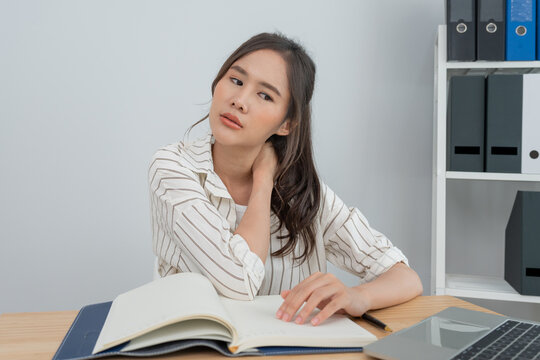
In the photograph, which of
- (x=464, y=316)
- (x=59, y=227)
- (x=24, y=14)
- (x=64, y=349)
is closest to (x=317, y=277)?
(x=464, y=316)

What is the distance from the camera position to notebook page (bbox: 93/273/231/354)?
57cm

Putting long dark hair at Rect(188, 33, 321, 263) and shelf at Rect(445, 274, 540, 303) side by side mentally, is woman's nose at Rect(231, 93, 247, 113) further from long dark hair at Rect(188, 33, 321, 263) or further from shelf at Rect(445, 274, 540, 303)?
shelf at Rect(445, 274, 540, 303)

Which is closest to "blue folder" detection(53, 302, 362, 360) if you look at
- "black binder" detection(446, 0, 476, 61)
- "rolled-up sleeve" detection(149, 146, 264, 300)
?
"rolled-up sleeve" detection(149, 146, 264, 300)

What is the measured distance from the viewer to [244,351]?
0.58m

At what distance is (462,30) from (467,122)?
296 millimetres

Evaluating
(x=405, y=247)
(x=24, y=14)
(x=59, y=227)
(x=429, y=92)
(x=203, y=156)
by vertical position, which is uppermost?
(x=24, y=14)

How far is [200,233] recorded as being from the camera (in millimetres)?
920

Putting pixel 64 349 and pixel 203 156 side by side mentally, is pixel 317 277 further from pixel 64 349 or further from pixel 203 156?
pixel 203 156

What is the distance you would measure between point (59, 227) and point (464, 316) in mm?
1618

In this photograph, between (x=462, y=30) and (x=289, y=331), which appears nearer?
(x=289, y=331)

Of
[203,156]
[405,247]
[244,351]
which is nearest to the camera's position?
[244,351]

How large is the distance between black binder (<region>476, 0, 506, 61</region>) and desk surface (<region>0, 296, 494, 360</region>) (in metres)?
1.03

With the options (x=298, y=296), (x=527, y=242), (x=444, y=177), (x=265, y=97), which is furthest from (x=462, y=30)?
(x=298, y=296)

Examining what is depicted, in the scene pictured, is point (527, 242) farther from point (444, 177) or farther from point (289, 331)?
point (289, 331)
